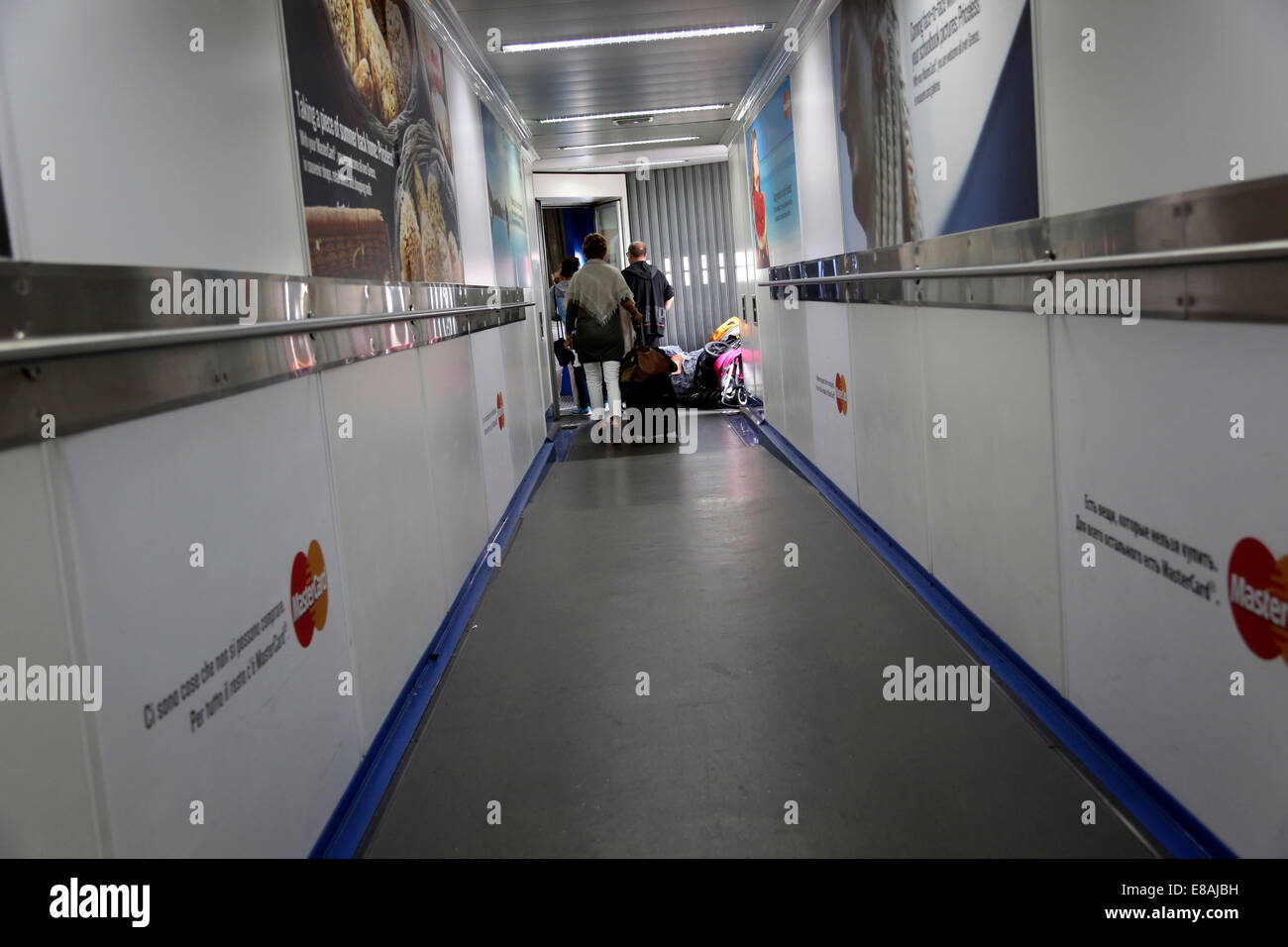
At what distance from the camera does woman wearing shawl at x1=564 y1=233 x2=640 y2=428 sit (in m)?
8.45

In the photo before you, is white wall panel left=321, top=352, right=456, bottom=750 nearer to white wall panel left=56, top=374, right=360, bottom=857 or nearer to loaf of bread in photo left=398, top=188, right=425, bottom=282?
white wall panel left=56, top=374, right=360, bottom=857

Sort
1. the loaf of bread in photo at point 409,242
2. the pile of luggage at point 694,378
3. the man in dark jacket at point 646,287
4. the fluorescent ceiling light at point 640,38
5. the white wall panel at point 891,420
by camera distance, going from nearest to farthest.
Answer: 1. the loaf of bread in photo at point 409,242
2. the white wall panel at point 891,420
3. the fluorescent ceiling light at point 640,38
4. the pile of luggage at point 694,378
5. the man in dark jacket at point 646,287

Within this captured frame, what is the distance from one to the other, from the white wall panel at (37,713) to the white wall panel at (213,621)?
5cm

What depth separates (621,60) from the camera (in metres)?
6.61

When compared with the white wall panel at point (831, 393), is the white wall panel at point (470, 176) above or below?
above

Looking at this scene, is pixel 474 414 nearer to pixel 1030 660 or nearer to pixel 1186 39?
pixel 1030 660

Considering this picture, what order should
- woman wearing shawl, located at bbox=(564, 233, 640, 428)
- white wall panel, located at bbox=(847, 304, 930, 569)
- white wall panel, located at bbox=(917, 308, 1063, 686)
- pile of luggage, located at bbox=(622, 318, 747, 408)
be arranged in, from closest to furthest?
white wall panel, located at bbox=(917, 308, 1063, 686), white wall panel, located at bbox=(847, 304, 930, 569), woman wearing shawl, located at bbox=(564, 233, 640, 428), pile of luggage, located at bbox=(622, 318, 747, 408)

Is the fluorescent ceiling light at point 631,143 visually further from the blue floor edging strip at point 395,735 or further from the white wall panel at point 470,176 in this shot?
the blue floor edging strip at point 395,735

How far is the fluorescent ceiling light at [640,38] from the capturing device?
5.93 m

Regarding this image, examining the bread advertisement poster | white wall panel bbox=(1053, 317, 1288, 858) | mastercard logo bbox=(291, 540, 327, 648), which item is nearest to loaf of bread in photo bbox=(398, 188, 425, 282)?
the bread advertisement poster

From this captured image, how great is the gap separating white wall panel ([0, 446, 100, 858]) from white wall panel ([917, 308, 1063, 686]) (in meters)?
2.27

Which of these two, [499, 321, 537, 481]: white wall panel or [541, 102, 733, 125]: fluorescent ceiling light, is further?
[541, 102, 733, 125]: fluorescent ceiling light

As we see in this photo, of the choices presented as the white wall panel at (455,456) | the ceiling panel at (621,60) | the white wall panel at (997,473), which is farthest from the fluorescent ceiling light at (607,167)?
the white wall panel at (997,473)

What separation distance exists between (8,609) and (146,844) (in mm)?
453
